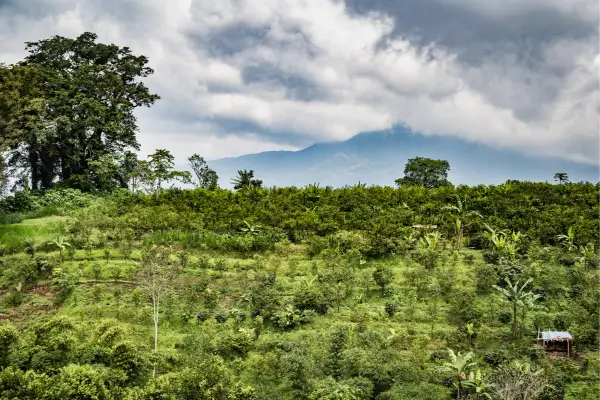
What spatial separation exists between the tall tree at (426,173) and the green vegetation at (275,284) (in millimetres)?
11498

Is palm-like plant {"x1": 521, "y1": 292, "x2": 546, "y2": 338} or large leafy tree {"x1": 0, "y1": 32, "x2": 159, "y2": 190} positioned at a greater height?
large leafy tree {"x1": 0, "y1": 32, "x2": 159, "y2": 190}

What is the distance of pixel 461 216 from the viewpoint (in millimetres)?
21172

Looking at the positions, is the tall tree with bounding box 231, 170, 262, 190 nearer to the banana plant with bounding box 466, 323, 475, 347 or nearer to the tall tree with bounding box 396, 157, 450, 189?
the tall tree with bounding box 396, 157, 450, 189

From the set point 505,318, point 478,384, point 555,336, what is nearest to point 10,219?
point 505,318

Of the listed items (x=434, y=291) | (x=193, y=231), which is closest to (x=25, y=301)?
(x=193, y=231)

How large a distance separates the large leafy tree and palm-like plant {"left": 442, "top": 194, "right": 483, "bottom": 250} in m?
19.4

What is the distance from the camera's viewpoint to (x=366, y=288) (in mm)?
15023

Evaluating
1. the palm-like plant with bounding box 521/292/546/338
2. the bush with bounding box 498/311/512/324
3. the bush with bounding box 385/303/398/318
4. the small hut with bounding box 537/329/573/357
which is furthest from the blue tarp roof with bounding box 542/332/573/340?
the bush with bounding box 385/303/398/318

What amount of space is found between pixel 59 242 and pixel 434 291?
11952mm

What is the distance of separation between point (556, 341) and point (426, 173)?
2824 centimetres

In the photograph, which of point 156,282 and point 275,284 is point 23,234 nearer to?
point 156,282

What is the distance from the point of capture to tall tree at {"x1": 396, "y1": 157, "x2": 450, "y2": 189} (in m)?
38.6

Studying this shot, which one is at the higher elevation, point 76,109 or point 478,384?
point 76,109

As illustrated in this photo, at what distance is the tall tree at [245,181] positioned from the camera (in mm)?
27469
